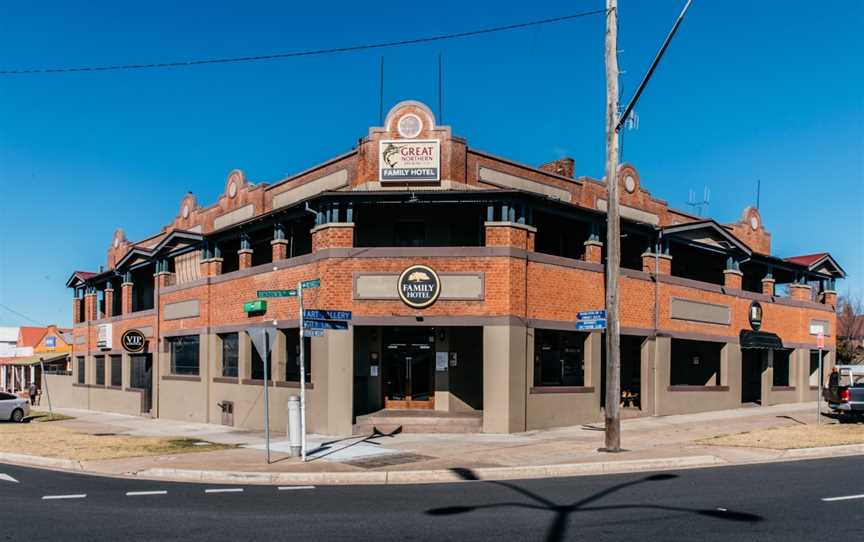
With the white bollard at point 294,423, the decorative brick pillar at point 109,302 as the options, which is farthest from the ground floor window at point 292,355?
the decorative brick pillar at point 109,302

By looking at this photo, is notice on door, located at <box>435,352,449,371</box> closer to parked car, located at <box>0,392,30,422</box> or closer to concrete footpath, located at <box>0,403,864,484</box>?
concrete footpath, located at <box>0,403,864,484</box>

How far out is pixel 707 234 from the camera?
2848 centimetres

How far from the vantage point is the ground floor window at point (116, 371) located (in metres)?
37.5

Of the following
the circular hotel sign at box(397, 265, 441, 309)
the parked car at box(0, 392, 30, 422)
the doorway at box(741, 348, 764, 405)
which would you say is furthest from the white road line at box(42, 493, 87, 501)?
the doorway at box(741, 348, 764, 405)

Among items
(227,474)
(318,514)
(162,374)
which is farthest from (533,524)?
(162,374)

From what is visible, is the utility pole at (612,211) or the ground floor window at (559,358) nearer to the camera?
the utility pole at (612,211)

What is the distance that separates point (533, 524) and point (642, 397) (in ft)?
57.9

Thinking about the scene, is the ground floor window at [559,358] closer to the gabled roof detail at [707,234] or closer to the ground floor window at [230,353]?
the gabled roof detail at [707,234]

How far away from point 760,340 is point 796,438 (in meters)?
12.7

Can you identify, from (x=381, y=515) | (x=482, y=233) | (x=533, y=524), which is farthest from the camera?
(x=482, y=233)

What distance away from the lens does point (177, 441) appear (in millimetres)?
20625

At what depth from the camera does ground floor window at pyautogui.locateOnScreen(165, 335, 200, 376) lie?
95.7 feet

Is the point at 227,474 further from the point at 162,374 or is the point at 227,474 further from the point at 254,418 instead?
the point at 162,374

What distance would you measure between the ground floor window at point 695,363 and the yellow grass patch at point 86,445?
17632 millimetres
